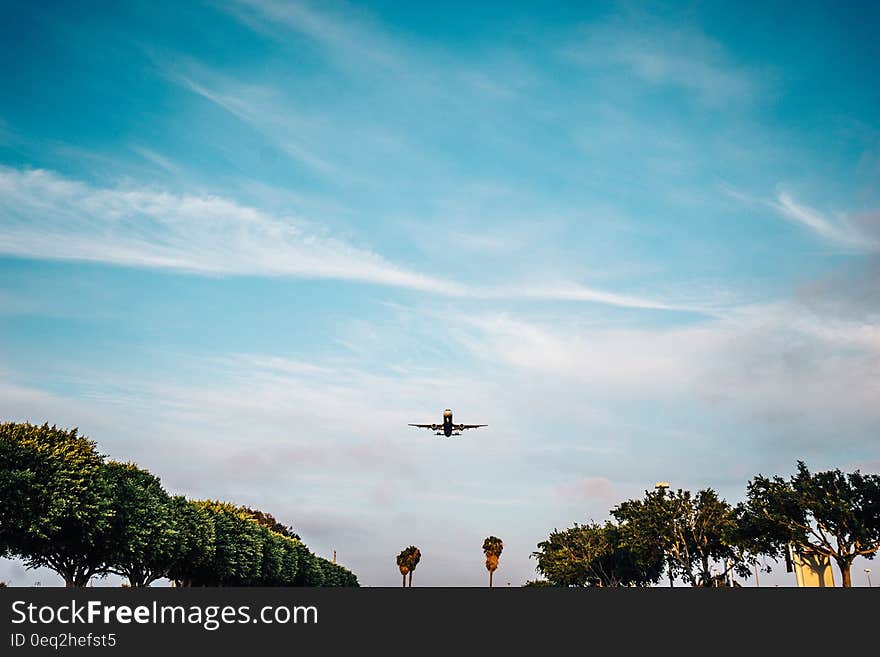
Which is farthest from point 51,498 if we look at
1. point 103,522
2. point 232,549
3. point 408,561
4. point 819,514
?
point 408,561

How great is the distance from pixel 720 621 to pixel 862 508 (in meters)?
36.8

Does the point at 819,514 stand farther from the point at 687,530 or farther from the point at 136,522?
the point at 136,522

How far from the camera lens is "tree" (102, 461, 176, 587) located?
50.1 metres

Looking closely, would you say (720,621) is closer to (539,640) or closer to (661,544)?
(539,640)

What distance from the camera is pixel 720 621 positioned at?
25188mm

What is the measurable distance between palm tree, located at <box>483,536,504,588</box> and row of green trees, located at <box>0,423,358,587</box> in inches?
2901

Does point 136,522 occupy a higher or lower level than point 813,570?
higher

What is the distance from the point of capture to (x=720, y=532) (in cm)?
6919

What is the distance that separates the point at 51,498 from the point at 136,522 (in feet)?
35.1

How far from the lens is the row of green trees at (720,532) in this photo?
177 ft

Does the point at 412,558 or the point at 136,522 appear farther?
the point at 412,558

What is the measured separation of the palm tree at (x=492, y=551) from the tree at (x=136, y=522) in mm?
91932

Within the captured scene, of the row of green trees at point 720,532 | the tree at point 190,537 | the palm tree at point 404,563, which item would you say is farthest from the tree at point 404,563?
the tree at point 190,537

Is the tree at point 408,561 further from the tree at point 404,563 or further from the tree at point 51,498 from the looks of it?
the tree at point 51,498
